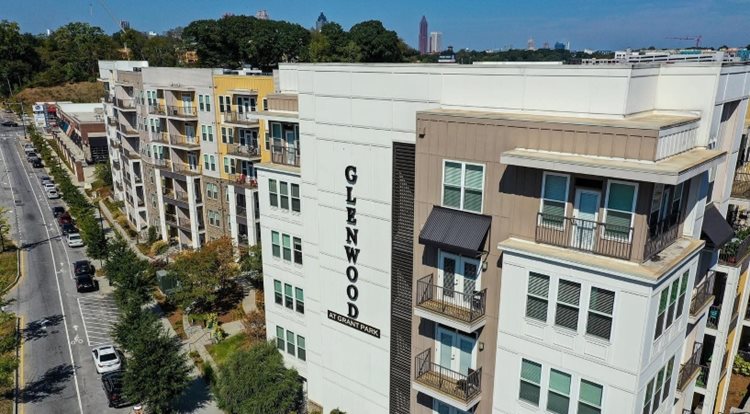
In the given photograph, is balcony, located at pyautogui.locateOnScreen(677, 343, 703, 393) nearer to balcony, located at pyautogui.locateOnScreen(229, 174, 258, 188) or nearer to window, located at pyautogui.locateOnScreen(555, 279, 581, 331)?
window, located at pyautogui.locateOnScreen(555, 279, 581, 331)

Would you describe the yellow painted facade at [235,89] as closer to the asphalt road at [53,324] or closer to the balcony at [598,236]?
the asphalt road at [53,324]

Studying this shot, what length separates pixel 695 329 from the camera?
21.5m

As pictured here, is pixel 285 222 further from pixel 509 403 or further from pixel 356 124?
pixel 509 403

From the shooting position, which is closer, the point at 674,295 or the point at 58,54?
the point at 674,295

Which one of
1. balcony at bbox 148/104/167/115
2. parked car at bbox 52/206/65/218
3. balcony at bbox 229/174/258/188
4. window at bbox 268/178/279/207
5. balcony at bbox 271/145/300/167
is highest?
balcony at bbox 148/104/167/115

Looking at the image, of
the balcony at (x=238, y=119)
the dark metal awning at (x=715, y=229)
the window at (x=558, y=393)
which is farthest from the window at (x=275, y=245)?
the dark metal awning at (x=715, y=229)

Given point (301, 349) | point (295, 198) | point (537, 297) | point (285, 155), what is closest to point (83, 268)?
point (301, 349)

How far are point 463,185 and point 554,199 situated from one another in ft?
10.9

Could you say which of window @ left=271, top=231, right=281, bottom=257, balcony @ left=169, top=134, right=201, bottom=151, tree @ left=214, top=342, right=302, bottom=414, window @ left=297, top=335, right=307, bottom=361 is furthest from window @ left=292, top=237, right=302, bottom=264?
balcony @ left=169, top=134, right=201, bottom=151

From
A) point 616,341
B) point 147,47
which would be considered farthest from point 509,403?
point 147,47

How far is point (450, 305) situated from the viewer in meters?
19.9

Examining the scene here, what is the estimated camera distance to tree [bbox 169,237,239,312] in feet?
131

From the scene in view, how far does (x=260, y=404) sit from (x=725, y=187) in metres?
23.0

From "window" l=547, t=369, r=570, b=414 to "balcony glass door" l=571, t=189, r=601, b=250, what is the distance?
436cm
